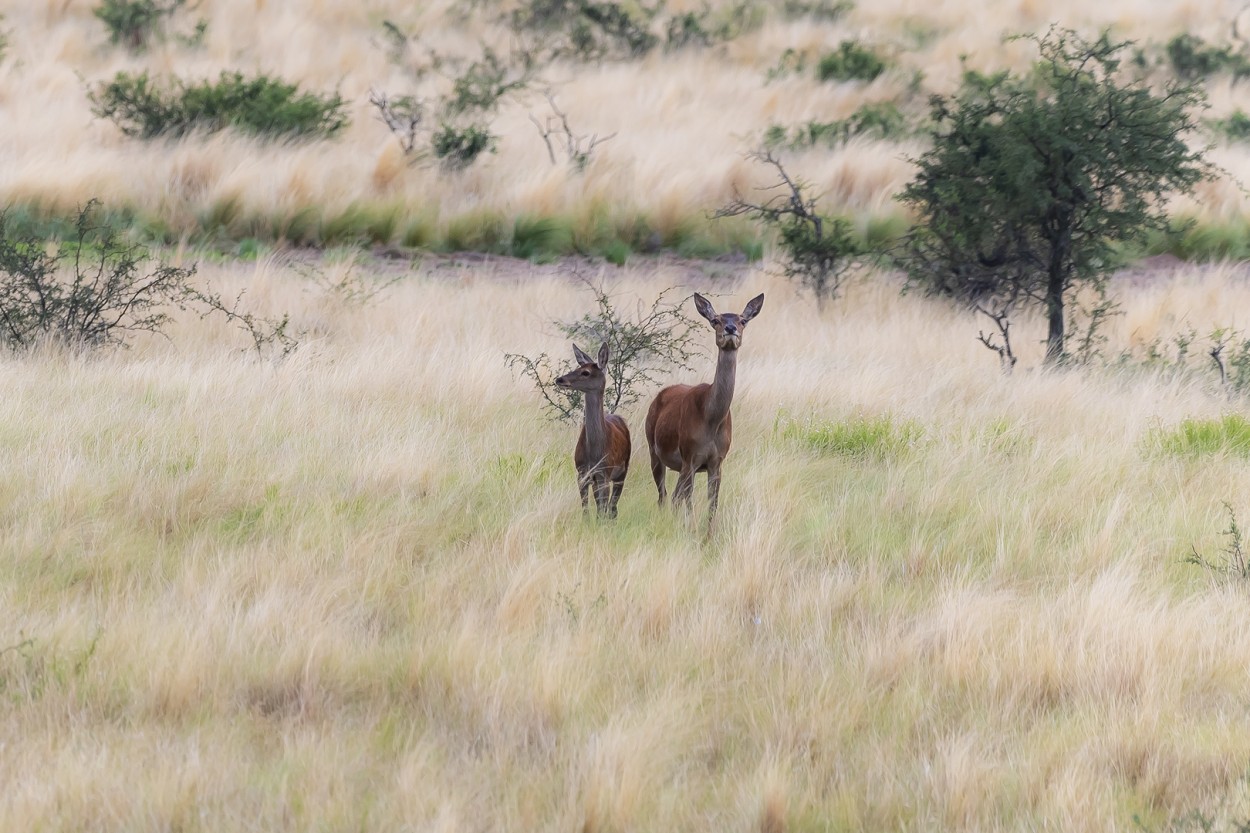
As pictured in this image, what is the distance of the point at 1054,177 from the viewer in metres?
9.95

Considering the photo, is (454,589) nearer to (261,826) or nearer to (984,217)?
(261,826)

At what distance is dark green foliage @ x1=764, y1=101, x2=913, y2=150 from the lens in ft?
55.4

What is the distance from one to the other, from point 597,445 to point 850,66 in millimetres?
17369

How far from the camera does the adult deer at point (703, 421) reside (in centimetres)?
573

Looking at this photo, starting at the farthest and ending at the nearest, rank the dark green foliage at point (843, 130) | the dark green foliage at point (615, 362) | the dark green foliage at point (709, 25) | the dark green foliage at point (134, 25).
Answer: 1. the dark green foliage at point (709, 25)
2. the dark green foliage at point (134, 25)
3. the dark green foliage at point (843, 130)
4. the dark green foliage at point (615, 362)

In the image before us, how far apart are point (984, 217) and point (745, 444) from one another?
3922mm

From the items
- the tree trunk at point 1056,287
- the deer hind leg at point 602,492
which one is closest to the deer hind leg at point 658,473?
the deer hind leg at point 602,492

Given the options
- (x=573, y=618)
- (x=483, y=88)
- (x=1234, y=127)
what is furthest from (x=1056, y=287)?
(x=1234, y=127)

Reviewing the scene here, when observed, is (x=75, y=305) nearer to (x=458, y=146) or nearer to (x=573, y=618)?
(x=573, y=618)

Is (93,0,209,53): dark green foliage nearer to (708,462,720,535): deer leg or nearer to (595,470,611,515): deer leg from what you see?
(595,470,611,515): deer leg

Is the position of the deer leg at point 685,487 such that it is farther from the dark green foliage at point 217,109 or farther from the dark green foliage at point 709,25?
the dark green foliage at point 709,25

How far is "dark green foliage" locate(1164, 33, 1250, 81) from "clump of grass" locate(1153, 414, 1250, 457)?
17.9 meters

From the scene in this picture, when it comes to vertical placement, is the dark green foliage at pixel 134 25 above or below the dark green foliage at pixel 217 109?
above

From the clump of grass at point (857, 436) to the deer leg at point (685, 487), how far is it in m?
1.37
